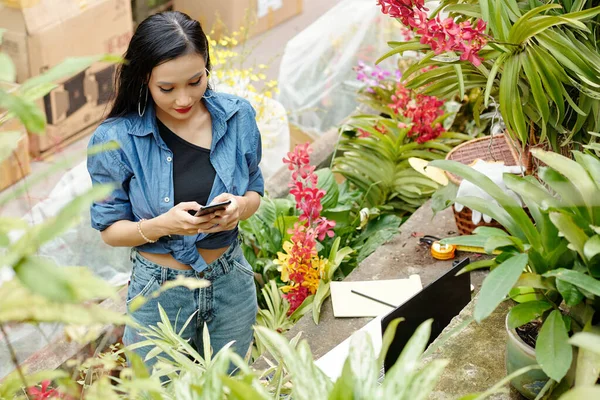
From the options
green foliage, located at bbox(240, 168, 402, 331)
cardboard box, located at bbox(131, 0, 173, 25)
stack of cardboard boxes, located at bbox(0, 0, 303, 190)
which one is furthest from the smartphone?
cardboard box, located at bbox(131, 0, 173, 25)

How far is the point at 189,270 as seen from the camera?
204cm

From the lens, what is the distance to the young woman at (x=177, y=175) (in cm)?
192

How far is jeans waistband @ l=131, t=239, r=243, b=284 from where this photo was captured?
204 centimetres

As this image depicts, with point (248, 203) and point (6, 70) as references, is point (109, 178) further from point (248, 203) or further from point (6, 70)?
point (6, 70)

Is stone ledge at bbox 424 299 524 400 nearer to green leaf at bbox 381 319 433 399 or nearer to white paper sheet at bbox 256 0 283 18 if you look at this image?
green leaf at bbox 381 319 433 399

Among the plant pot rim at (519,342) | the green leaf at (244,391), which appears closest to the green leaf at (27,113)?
the green leaf at (244,391)

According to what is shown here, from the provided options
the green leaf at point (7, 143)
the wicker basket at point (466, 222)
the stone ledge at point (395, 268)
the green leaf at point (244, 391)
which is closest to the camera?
the green leaf at point (7, 143)

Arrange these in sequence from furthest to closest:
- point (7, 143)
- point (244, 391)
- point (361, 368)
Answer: point (361, 368) → point (244, 391) → point (7, 143)

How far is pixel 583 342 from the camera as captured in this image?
75 cm

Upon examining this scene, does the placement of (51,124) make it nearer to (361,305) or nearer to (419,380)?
(361,305)

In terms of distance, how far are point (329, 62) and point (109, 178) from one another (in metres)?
2.56

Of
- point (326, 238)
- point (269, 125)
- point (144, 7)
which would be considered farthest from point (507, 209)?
point (144, 7)

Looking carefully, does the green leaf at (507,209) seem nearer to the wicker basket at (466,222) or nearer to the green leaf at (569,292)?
the green leaf at (569,292)

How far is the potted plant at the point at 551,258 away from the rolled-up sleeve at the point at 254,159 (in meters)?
0.87
